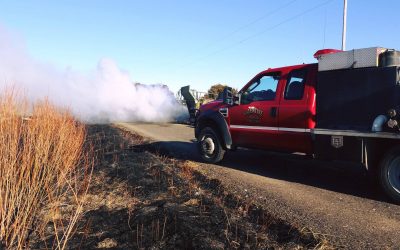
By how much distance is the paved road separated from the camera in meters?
4.97

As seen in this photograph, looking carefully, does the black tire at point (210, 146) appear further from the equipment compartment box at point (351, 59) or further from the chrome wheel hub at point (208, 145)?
the equipment compartment box at point (351, 59)

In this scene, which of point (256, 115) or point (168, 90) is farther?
point (168, 90)

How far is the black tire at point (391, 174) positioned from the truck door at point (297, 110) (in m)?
1.37

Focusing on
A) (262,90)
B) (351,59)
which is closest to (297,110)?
(262,90)

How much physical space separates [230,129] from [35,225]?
456 centimetres

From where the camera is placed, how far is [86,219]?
6191 millimetres

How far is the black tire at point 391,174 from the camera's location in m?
6.09

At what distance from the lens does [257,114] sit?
8242mm

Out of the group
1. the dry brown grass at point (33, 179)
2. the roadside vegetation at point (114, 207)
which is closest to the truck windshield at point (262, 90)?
the roadside vegetation at point (114, 207)

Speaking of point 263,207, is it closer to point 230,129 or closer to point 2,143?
point 230,129

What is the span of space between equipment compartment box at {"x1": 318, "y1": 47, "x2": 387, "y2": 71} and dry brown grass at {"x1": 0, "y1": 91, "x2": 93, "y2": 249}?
446cm

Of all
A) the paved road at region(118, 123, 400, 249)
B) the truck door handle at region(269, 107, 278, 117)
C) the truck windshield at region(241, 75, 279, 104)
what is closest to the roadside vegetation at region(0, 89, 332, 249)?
the paved road at region(118, 123, 400, 249)

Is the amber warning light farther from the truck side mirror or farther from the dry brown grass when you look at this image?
the dry brown grass

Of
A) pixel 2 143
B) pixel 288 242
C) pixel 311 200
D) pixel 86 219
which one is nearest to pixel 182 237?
pixel 288 242
